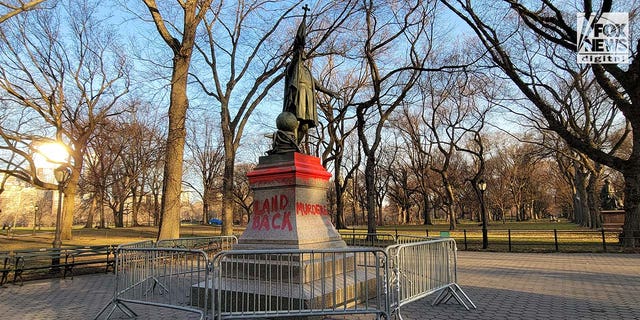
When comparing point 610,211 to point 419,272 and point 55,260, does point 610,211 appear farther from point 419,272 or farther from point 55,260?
point 55,260

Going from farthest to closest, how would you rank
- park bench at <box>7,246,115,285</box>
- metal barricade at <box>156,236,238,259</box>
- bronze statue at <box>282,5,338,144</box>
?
park bench at <box>7,246,115,285</box>
metal barricade at <box>156,236,238,259</box>
bronze statue at <box>282,5,338,144</box>

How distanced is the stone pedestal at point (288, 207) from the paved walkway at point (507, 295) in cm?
192

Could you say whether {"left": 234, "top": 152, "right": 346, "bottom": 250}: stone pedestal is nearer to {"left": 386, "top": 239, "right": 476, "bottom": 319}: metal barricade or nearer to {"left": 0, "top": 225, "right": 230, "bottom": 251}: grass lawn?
{"left": 386, "top": 239, "right": 476, "bottom": 319}: metal barricade

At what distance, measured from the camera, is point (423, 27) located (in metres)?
20.5

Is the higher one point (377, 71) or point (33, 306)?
point (377, 71)

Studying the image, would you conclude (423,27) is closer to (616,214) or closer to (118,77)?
(616,214)

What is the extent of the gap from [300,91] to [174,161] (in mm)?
7725

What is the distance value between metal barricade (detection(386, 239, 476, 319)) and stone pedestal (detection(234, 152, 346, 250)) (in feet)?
6.38

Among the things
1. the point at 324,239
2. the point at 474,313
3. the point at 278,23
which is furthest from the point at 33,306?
the point at 278,23

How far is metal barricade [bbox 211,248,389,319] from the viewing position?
5020mm

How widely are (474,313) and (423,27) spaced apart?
17.0 metres

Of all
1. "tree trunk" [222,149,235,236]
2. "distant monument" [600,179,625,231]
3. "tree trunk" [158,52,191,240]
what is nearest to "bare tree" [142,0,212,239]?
"tree trunk" [158,52,191,240]

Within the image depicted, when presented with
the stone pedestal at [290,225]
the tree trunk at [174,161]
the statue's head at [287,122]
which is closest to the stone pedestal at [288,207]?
the stone pedestal at [290,225]

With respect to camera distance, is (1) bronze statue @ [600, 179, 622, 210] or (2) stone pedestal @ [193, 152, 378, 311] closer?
(2) stone pedestal @ [193, 152, 378, 311]
